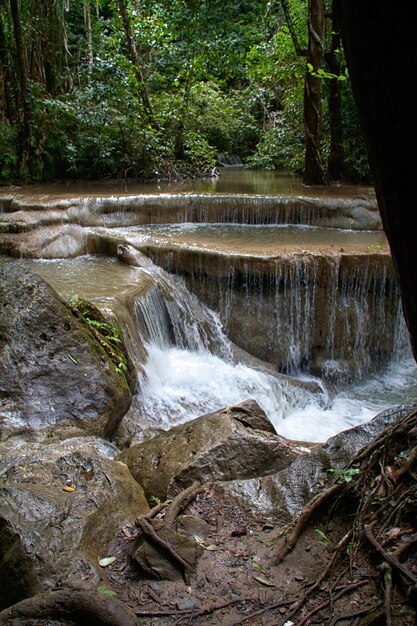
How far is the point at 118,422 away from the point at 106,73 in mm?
10655

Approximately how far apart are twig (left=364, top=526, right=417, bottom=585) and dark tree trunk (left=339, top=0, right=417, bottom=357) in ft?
4.64

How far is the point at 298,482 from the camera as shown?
3.57 metres

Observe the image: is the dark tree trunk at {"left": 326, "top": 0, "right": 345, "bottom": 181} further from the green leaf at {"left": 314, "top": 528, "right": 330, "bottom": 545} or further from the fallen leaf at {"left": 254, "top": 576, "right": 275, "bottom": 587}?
the fallen leaf at {"left": 254, "top": 576, "right": 275, "bottom": 587}

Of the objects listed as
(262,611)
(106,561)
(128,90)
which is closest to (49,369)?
(106,561)

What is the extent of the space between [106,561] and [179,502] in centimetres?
61

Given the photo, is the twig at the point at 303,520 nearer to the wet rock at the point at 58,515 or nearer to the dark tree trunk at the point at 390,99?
the wet rock at the point at 58,515

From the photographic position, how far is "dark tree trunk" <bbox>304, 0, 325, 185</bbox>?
37.2 feet

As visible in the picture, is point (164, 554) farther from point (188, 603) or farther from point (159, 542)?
point (188, 603)

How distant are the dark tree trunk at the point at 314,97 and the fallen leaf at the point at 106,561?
1026cm

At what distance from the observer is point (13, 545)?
8.79ft

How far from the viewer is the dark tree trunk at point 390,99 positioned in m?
1.08

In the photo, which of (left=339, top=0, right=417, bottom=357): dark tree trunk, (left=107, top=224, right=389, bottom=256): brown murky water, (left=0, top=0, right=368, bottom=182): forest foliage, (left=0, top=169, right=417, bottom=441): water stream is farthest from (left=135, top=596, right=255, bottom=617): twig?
(left=0, top=0, right=368, bottom=182): forest foliage

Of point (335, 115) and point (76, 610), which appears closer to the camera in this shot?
point (76, 610)

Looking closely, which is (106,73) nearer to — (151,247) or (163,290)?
(151,247)
